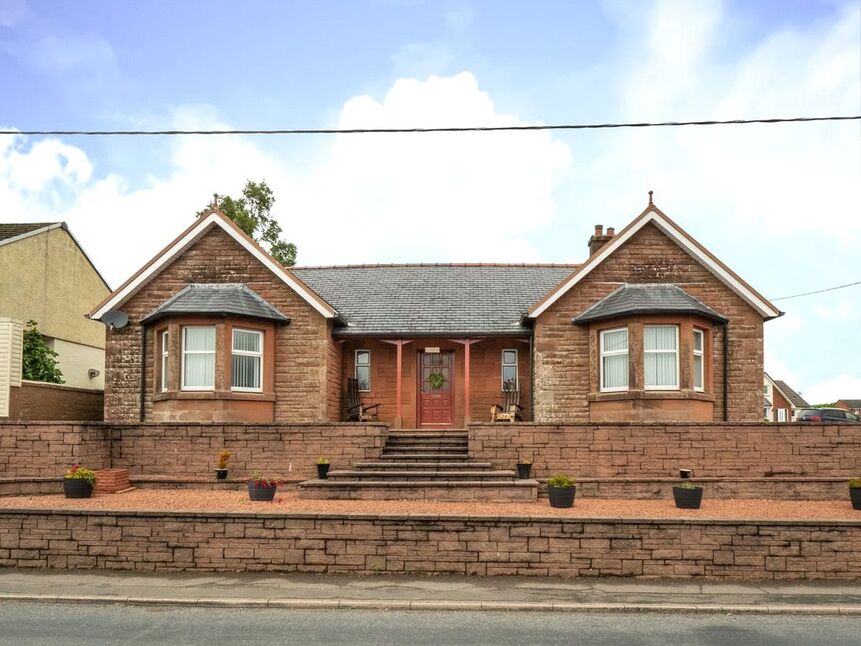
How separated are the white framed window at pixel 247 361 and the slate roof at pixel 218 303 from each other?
566 mm

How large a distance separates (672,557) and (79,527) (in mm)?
8628

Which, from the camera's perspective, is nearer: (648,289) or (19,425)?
(19,425)

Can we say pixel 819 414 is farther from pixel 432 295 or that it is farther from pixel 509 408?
pixel 432 295

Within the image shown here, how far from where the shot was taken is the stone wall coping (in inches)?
418

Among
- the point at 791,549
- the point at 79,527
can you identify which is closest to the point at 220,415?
the point at 79,527

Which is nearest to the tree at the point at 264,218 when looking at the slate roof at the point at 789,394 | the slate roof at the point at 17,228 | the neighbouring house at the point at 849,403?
the slate roof at the point at 17,228

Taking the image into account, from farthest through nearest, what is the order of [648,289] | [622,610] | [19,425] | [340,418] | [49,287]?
[49,287] < [340,418] < [648,289] < [19,425] < [622,610]

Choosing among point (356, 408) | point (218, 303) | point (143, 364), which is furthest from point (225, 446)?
point (356, 408)

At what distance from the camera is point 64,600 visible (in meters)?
9.68

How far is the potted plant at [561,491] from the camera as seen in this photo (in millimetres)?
13445

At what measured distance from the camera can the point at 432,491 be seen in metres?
14.4

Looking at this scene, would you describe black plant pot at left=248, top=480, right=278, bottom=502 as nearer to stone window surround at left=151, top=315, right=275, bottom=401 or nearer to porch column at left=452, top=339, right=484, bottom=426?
stone window surround at left=151, top=315, right=275, bottom=401

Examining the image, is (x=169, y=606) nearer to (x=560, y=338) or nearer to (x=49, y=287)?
(x=560, y=338)

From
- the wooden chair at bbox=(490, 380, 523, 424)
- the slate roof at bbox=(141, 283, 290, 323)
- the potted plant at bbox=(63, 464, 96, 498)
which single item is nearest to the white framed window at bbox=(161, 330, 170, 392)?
the slate roof at bbox=(141, 283, 290, 323)
